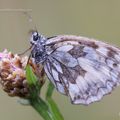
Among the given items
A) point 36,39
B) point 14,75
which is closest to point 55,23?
point 36,39

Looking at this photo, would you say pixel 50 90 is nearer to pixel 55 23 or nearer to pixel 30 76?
pixel 30 76

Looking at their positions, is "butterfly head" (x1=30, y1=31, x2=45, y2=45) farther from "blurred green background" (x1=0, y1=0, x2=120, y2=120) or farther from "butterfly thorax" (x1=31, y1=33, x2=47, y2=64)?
"blurred green background" (x1=0, y1=0, x2=120, y2=120)

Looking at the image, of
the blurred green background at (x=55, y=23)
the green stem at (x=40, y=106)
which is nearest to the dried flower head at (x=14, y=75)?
the green stem at (x=40, y=106)

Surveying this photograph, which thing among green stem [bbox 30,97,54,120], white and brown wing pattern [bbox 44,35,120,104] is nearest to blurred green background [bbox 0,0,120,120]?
white and brown wing pattern [bbox 44,35,120,104]

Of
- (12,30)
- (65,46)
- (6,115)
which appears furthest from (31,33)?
(12,30)

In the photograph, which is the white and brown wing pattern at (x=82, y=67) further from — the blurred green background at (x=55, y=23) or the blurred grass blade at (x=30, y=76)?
the blurred green background at (x=55, y=23)
